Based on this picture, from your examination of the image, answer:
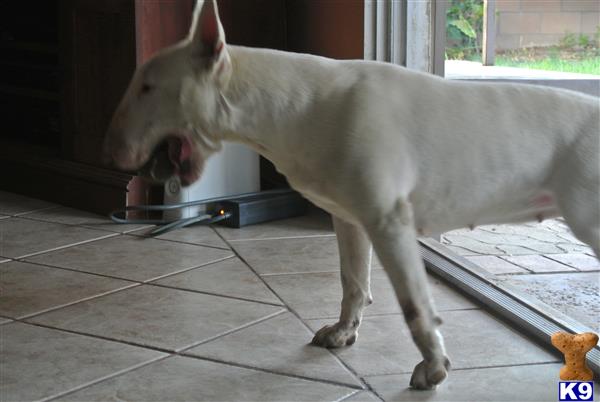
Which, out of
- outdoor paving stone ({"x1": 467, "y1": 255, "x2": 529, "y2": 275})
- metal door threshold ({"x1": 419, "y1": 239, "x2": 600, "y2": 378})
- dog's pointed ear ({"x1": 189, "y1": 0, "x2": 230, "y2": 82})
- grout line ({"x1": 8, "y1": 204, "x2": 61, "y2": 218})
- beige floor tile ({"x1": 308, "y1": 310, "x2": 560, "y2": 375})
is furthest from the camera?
grout line ({"x1": 8, "y1": 204, "x2": 61, "y2": 218})

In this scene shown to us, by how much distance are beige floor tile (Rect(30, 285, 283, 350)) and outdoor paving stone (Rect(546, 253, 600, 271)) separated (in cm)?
113

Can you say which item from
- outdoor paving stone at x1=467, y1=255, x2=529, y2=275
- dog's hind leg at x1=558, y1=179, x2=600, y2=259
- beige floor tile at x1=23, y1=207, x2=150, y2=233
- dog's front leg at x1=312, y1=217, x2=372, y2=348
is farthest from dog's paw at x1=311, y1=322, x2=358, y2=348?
beige floor tile at x1=23, y1=207, x2=150, y2=233

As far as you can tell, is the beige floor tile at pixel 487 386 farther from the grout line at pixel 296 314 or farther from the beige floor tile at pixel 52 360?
the beige floor tile at pixel 52 360

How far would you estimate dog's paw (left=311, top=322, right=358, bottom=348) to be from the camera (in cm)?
215

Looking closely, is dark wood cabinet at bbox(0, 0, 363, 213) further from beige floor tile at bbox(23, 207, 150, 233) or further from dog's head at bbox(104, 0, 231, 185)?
dog's head at bbox(104, 0, 231, 185)

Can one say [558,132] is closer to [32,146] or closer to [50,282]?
[50,282]

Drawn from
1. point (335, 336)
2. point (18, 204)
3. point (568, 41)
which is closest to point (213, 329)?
point (335, 336)

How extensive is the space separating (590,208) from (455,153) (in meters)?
0.28

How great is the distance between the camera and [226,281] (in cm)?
269

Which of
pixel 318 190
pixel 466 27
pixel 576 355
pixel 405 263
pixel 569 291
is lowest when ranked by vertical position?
pixel 569 291

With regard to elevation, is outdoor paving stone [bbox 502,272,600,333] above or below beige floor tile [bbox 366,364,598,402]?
below

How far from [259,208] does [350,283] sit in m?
1.31

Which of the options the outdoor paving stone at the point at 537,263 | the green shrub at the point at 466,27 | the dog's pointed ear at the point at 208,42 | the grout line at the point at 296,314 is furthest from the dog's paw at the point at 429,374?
the green shrub at the point at 466,27

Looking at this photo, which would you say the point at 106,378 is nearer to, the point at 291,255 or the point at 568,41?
the point at 291,255
